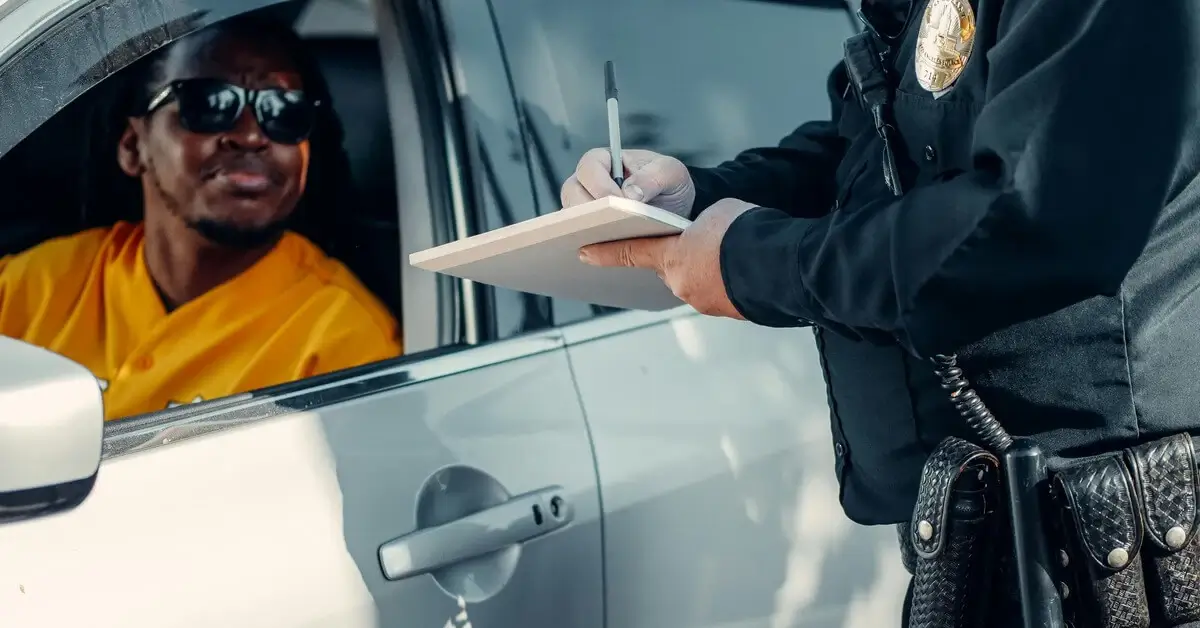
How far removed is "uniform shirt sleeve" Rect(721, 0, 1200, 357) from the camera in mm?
944

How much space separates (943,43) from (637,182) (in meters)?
0.43

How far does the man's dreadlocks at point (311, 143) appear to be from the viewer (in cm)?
224

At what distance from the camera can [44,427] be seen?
3.26 ft

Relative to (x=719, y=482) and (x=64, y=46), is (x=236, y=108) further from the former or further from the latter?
(x=719, y=482)

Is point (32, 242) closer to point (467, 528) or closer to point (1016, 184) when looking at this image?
point (467, 528)

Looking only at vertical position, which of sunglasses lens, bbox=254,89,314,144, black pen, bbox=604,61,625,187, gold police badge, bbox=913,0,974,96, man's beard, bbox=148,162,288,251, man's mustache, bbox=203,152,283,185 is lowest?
gold police badge, bbox=913,0,974,96

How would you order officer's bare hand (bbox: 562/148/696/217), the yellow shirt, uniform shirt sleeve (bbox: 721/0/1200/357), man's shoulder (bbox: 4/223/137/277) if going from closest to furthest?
uniform shirt sleeve (bbox: 721/0/1200/357)
officer's bare hand (bbox: 562/148/696/217)
the yellow shirt
man's shoulder (bbox: 4/223/137/277)

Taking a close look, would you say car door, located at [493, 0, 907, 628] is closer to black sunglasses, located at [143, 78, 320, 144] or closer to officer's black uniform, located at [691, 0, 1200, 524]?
officer's black uniform, located at [691, 0, 1200, 524]

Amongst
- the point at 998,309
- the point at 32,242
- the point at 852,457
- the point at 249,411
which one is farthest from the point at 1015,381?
the point at 32,242

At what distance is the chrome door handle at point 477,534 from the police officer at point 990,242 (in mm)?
347

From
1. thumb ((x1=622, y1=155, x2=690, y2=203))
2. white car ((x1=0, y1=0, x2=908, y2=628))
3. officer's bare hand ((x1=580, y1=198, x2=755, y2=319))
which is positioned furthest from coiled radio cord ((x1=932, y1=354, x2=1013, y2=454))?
white car ((x1=0, y1=0, x2=908, y2=628))

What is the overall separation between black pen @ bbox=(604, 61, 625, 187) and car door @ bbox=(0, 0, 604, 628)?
32 centimetres

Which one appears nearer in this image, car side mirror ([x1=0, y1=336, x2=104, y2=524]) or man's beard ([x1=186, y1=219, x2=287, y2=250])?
car side mirror ([x1=0, y1=336, x2=104, y2=524])

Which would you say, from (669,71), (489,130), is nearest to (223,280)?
(489,130)
